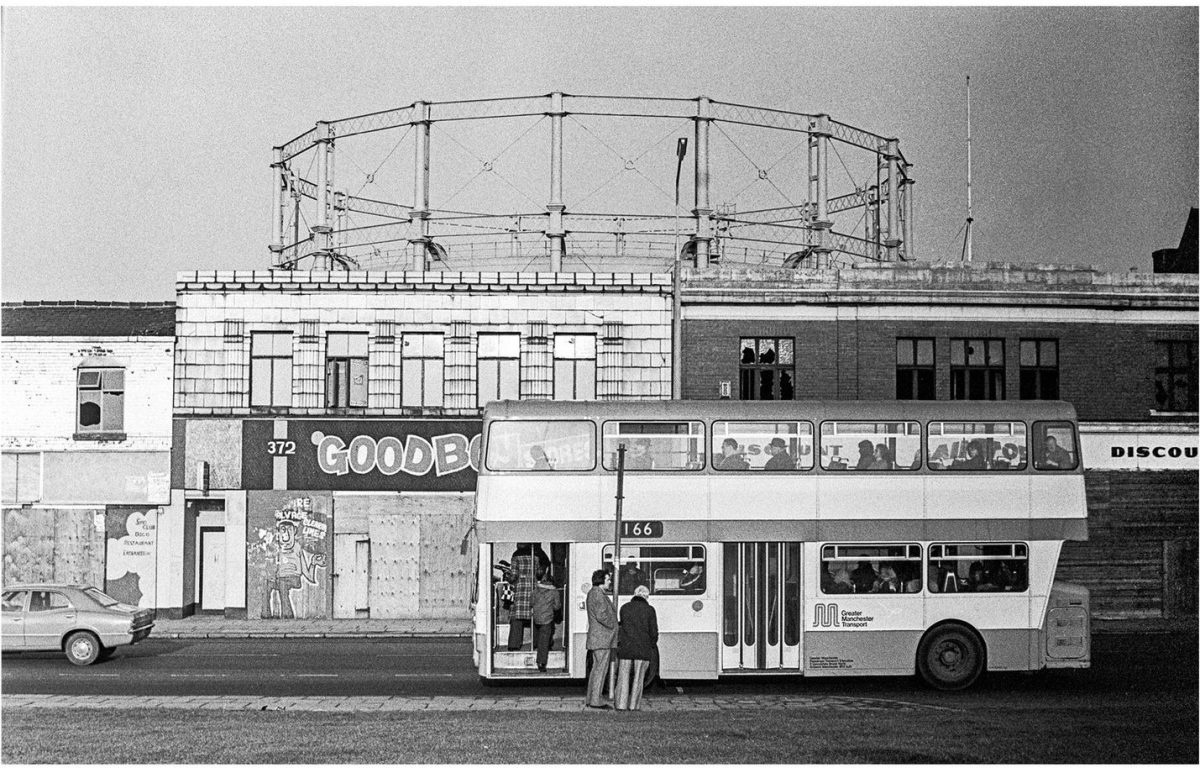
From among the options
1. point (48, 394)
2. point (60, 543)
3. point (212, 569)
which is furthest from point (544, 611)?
point (48, 394)

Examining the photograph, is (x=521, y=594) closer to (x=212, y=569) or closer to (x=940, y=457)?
(x=940, y=457)

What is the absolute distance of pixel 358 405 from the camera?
3569cm

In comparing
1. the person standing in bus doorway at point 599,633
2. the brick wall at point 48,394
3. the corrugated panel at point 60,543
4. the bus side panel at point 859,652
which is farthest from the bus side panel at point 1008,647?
the corrugated panel at point 60,543

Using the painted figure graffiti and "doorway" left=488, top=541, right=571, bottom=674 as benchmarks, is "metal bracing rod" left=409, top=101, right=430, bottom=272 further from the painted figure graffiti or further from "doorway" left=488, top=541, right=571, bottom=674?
"doorway" left=488, top=541, right=571, bottom=674

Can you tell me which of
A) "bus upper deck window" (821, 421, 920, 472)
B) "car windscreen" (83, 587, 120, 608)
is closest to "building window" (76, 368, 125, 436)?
"car windscreen" (83, 587, 120, 608)

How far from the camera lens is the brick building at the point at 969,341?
115 ft

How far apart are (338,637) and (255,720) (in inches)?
551

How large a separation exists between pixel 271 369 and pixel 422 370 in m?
3.97

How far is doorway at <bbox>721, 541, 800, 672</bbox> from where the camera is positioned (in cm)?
2169

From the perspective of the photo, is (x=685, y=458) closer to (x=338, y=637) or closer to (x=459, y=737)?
(x=459, y=737)

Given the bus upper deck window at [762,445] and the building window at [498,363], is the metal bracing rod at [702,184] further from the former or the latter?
the bus upper deck window at [762,445]

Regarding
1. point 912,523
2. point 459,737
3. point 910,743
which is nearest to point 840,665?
point 912,523

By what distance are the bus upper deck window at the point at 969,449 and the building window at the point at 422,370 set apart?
16.7 m

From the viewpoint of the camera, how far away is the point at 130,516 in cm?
3506
